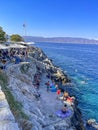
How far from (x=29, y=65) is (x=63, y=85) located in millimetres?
9779

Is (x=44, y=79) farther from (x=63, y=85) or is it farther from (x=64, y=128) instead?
(x=64, y=128)

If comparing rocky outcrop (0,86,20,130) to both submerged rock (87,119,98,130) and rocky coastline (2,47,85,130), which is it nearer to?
rocky coastline (2,47,85,130)

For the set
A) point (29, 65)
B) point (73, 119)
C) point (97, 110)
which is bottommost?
point (97, 110)

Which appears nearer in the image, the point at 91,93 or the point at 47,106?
the point at 47,106

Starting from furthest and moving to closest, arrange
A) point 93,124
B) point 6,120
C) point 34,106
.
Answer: point 93,124 < point 34,106 < point 6,120

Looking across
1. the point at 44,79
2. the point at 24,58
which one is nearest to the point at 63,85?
the point at 44,79

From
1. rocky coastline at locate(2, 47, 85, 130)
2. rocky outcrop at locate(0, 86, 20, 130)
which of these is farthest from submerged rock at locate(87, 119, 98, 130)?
rocky outcrop at locate(0, 86, 20, 130)

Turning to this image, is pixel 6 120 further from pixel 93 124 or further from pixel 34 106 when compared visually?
pixel 93 124

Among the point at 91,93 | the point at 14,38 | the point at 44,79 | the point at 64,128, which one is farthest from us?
the point at 14,38

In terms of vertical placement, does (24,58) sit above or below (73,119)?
above

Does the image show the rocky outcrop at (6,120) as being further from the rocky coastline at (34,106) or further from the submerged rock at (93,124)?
the submerged rock at (93,124)

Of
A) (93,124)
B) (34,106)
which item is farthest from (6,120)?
(93,124)

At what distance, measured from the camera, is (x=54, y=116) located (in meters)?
22.2

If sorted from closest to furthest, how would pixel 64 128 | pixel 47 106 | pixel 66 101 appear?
pixel 64 128 → pixel 47 106 → pixel 66 101
